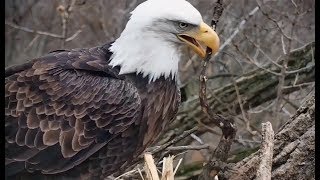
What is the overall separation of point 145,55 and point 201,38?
32 cm

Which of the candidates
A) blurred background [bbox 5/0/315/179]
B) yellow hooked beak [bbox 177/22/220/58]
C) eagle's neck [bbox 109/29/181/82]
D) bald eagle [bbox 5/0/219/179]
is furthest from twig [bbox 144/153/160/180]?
blurred background [bbox 5/0/315/179]

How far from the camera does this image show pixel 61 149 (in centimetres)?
335

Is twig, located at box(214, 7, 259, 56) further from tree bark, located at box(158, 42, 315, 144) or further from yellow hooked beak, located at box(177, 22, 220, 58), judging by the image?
yellow hooked beak, located at box(177, 22, 220, 58)

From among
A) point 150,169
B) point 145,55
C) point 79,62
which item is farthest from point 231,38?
point 150,169

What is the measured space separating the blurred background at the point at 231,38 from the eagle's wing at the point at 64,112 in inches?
41.7

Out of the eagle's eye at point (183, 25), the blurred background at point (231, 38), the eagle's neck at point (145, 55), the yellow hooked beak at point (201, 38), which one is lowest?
the blurred background at point (231, 38)

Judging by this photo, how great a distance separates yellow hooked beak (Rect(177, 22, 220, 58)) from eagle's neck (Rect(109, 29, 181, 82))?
9 centimetres

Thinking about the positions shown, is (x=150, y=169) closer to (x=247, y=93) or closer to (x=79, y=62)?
(x=79, y=62)

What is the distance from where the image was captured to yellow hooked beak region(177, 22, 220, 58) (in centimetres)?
329

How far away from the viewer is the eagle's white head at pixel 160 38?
10.9 ft

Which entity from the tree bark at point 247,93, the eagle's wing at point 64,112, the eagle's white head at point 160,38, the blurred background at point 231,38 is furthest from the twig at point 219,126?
the tree bark at point 247,93

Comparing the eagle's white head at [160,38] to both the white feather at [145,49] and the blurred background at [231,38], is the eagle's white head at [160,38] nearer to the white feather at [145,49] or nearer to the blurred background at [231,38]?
the white feather at [145,49]
